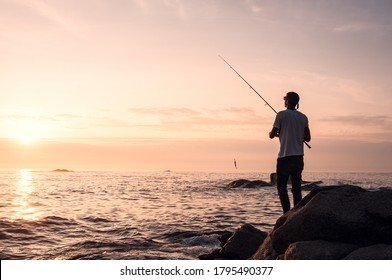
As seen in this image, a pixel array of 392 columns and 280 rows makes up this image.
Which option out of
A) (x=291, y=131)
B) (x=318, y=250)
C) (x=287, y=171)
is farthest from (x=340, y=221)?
(x=291, y=131)

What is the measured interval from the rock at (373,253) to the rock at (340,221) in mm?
264

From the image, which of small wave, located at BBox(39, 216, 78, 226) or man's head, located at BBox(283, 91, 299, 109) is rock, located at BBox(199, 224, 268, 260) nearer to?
man's head, located at BBox(283, 91, 299, 109)

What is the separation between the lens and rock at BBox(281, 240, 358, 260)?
595cm

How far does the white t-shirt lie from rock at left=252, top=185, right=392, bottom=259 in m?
1.22

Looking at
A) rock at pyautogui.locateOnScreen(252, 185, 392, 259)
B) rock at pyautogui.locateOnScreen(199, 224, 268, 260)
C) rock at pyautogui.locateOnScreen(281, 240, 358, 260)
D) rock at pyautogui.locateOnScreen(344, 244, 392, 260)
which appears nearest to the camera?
rock at pyautogui.locateOnScreen(344, 244, 392, 260)

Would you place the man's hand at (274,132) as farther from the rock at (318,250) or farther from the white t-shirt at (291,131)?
the rock at (318,250)

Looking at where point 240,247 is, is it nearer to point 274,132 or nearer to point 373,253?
point 274,132

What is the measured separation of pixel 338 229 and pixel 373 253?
2.53 ft

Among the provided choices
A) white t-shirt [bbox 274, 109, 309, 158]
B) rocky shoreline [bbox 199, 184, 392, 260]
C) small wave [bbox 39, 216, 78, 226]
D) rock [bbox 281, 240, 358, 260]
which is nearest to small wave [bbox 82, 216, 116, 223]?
small wave [bbox 39, 216, 78, 226]

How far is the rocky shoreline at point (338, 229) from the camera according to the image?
19.7 ft

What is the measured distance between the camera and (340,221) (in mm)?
6477

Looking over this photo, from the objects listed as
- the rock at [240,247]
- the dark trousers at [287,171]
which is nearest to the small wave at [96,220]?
the rock at [240,247]

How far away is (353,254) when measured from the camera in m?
5.91

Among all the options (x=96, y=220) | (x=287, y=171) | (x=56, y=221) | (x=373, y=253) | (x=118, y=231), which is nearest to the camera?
(x=373, y=253)
